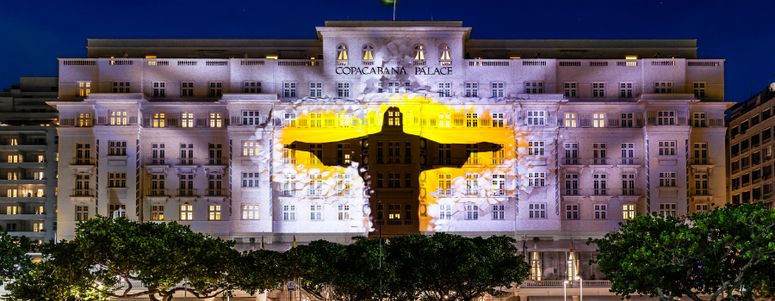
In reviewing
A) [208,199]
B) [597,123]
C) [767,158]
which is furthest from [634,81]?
[208,199]

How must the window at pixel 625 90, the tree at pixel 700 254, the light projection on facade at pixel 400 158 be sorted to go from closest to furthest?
the tree at pixel 700 254
the light projection on facade at pixel 400 158
the window at pixel 625 90

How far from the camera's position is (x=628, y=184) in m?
118

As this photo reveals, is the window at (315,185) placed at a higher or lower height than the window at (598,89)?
lower

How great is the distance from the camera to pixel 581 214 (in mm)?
117750

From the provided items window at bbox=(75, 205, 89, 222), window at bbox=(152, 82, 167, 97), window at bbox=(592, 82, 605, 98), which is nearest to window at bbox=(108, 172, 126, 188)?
window at bbox=(75, 205, 89, 222)

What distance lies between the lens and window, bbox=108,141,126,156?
116 meters

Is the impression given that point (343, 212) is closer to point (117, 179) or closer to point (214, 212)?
point (214, 212)

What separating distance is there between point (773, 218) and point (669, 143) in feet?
179

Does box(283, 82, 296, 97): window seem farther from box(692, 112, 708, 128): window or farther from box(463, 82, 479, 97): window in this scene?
box(692, 112, 708, 128): window

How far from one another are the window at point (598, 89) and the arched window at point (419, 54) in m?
18.4

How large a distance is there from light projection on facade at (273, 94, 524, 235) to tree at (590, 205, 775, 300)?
4470cm

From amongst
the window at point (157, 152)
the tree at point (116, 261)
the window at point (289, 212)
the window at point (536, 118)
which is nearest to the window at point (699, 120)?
the window at point (536, 118)

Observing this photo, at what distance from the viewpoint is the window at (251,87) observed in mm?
118738

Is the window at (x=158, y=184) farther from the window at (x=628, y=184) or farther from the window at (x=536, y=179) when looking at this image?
the window at (x=628, y=184)
